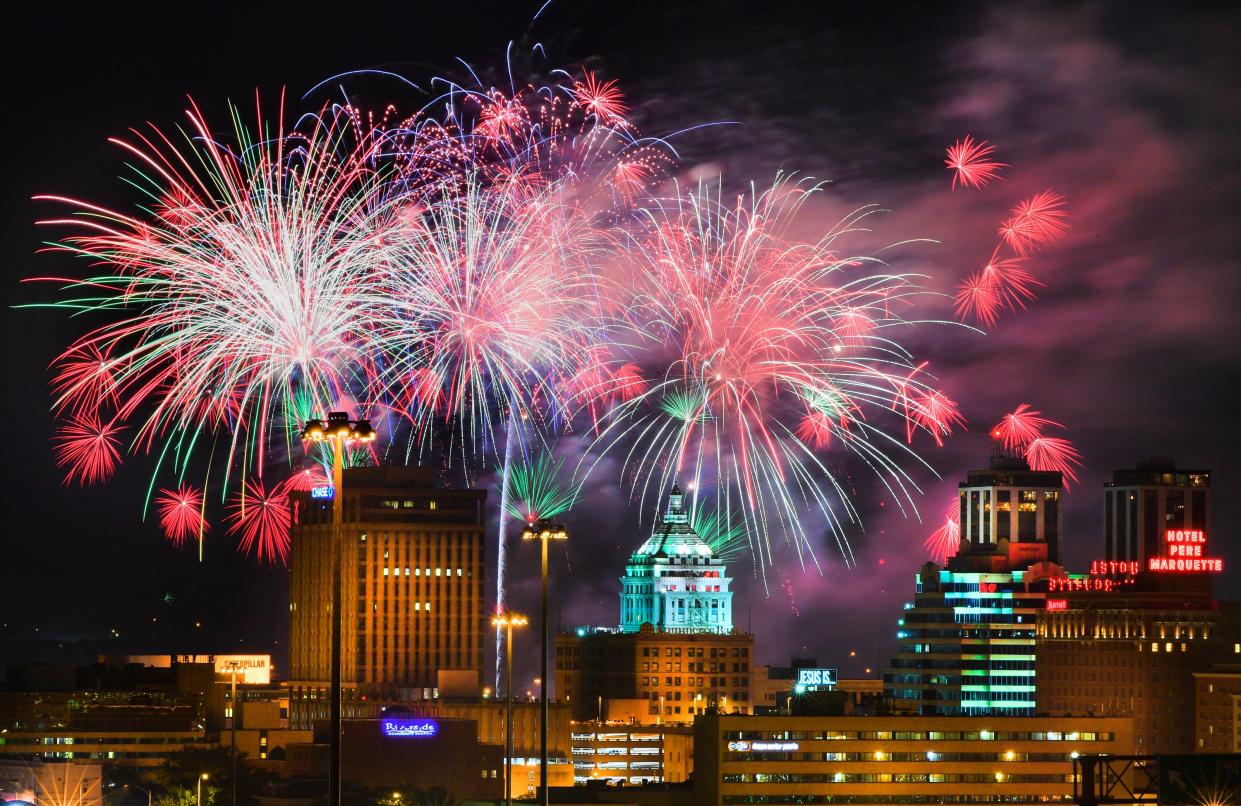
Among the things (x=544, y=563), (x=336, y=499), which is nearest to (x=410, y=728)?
(x=544, y=563)

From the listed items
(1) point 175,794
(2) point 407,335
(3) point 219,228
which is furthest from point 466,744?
(3) point 219,228

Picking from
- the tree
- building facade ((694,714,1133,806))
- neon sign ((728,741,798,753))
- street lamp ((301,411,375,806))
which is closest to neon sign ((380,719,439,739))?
the tree

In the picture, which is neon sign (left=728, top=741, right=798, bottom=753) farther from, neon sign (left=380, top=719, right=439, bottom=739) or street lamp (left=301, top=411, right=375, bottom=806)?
street lamp (left=301, top=411, right=375, bottom=806)

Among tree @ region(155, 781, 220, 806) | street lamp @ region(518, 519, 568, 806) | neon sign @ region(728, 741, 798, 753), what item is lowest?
tree @ region(155, 781, 220, 806)

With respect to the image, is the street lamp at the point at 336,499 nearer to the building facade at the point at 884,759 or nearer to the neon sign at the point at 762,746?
the building facade at the point at 884,759

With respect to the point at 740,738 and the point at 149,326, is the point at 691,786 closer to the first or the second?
the point at 740,738

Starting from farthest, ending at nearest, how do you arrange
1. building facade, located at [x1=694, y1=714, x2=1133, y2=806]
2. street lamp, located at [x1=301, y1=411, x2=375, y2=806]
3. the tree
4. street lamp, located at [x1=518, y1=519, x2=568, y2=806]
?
building facade, located at [x1=694, y1=714, x2=1133, y2=806] → the tree → street lamp, located at [x1=518, y1=519, x2=568, y2=806] → street lamp, located at [x1=301, y1=411, x2=375, y2=806]

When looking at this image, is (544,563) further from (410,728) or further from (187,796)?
(410,728)
